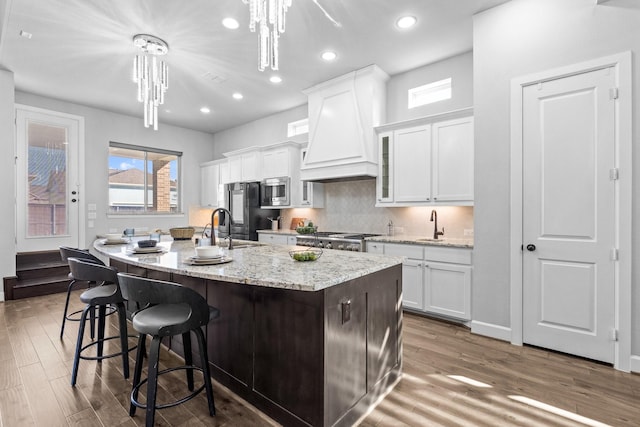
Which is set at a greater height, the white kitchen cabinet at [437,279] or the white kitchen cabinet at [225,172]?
the white kitchen cabinet at [225,172]

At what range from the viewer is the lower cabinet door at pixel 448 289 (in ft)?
10.9

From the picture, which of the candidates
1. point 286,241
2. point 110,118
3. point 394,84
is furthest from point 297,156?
point 110,118

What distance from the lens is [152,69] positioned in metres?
3.82

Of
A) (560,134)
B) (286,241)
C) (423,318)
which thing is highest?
(560,134)

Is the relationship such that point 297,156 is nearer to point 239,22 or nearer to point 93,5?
point 239,22

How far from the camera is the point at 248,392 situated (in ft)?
6.57

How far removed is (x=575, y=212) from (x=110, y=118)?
24.3 ft

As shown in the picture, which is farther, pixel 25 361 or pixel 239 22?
pixel 239 22

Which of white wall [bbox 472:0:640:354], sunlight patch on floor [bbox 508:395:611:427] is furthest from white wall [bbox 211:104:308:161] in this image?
sunlight patch on floor [bbox 508:395:611:427]

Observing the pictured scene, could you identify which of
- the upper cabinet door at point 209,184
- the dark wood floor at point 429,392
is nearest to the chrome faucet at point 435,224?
the dark wood floor at point 429,392

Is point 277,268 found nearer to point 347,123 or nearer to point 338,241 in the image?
point 338,241

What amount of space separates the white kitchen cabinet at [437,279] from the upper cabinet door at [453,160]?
2.20ft

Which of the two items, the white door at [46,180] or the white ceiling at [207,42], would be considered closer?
the white ceiling at [207,42]

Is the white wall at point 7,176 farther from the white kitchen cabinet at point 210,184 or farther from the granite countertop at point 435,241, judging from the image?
the granite countertop at point 435,241
